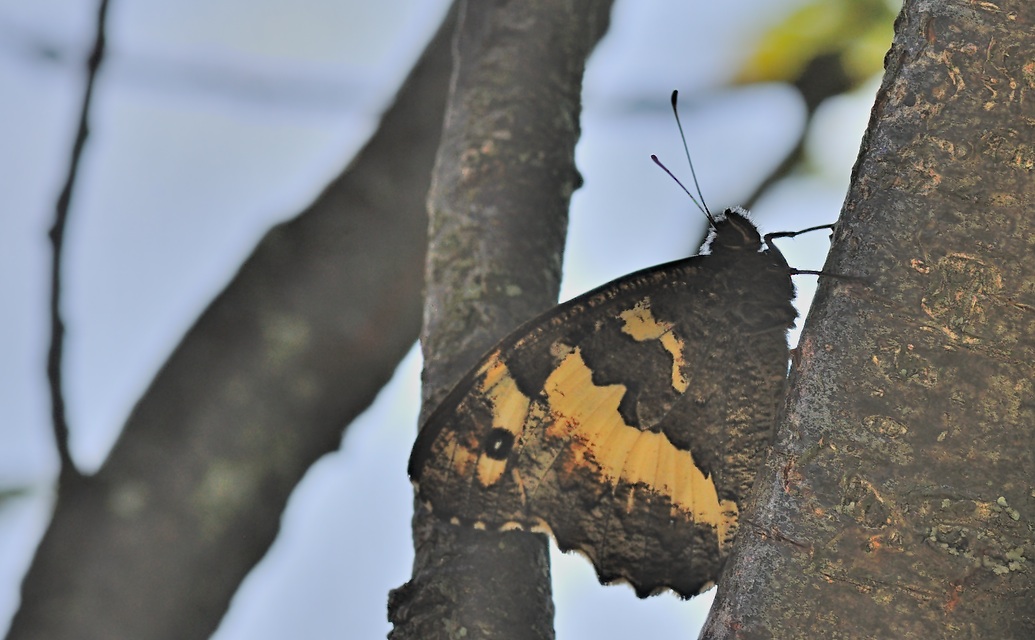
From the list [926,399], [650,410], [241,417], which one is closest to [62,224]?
[241,417]

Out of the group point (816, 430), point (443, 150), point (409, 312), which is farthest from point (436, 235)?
point (816, 430)

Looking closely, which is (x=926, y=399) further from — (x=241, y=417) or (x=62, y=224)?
(x=241, y=417)

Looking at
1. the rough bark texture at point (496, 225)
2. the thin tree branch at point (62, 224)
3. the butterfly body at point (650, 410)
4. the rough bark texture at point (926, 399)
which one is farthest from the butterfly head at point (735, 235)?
the thin tree branch at point (62, 224)

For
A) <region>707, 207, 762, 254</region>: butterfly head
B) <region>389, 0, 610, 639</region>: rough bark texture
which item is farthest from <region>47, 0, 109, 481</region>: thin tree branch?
<region>707, 207, 762, 254</region>: butterfly head

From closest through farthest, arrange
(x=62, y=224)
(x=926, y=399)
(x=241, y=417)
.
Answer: (x=926, y=399) < (x=62, y=224) < (x=241, y=417)

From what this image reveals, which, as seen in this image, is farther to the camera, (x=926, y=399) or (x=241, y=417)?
(x=241, y=417)

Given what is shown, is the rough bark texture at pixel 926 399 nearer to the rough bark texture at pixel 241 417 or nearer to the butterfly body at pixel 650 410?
the butterfly body at pixel 650 410
